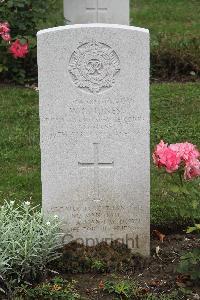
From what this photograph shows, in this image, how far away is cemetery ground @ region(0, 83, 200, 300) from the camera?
4871mm

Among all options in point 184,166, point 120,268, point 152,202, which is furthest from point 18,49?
point 184,166

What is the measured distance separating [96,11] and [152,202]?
4.54 metres

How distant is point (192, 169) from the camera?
4801 mm

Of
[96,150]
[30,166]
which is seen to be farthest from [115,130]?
[30,166]

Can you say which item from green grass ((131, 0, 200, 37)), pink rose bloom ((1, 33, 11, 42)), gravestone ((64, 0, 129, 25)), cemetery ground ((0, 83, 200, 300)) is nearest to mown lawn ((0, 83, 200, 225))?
cemetery ground ((0, 83, 200, 300))

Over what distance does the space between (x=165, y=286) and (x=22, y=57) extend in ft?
16.0

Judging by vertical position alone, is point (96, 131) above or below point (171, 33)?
below

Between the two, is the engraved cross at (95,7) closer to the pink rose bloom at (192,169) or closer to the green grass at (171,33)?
the green grass at (171,33)

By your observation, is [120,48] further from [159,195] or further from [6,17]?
[6,17]

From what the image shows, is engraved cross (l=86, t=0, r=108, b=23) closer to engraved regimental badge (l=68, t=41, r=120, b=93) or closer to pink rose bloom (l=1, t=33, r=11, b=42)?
pink rose bloom (l=1, t=33, r=11, b=42)

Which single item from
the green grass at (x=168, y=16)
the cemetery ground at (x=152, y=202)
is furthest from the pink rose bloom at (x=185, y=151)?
the green grass at (x=168, y=16)

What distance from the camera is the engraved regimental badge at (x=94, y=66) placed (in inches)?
194

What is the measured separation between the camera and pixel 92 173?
202 inches

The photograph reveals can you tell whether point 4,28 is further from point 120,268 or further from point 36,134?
point 120,268
